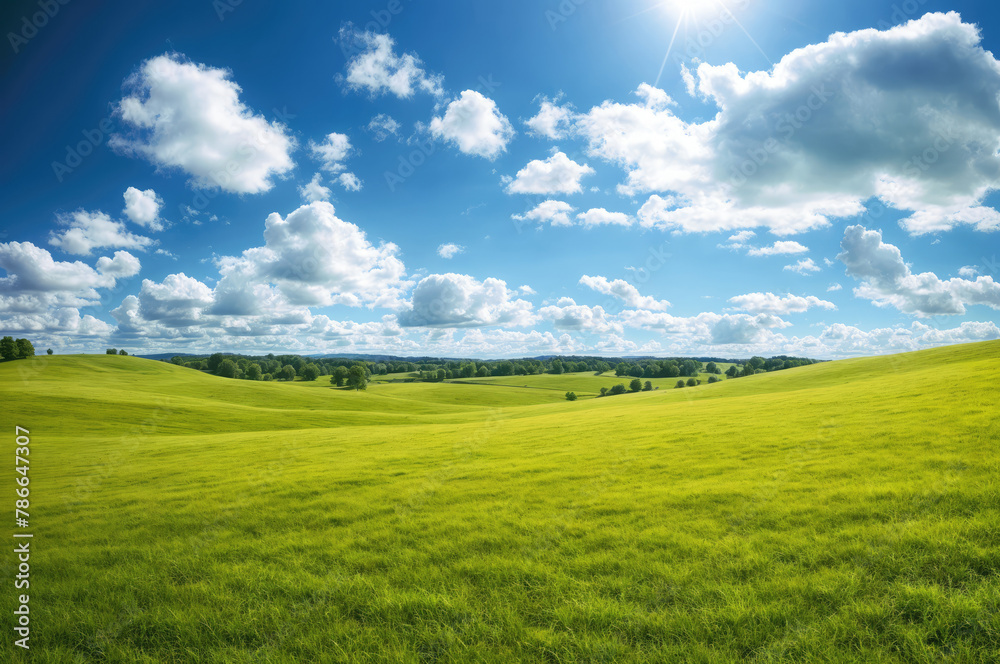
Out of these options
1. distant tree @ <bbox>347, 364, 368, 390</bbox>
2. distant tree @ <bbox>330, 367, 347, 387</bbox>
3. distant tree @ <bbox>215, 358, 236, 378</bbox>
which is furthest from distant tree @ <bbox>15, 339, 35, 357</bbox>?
distant tree @ <bbox>347, 364, 368, 390</bbox>

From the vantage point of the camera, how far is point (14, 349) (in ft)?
321

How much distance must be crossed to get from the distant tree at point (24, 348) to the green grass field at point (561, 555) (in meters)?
132

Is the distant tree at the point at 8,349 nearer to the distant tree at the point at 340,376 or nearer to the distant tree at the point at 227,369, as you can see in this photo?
the distant tree at the point at 227,369

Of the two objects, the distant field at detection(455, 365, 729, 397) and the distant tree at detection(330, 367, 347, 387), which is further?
the distant field at detection(455, 365, 729, 397)

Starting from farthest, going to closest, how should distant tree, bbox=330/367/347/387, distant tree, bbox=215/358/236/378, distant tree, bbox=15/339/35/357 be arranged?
distant tree, bbox=215/358/236/378 < distant tree, bbox=330/367/347/387 < distant tree, bbox=15/339/35/357

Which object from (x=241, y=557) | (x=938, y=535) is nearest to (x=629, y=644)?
(x=938, y=535)

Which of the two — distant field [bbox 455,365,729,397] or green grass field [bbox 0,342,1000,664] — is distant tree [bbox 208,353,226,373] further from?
green grass field [bbox 0,342,1000,664]

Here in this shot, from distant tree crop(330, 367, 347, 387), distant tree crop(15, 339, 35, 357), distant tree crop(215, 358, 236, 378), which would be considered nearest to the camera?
distant tree crop(15, 339, 35, 357)

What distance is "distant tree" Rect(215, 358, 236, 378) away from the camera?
449 feet

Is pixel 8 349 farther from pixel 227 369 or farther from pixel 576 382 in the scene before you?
pixel 576 382

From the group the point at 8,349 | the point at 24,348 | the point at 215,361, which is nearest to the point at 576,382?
the point at 215,361

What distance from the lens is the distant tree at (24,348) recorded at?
325 feet

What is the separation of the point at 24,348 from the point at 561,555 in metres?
151

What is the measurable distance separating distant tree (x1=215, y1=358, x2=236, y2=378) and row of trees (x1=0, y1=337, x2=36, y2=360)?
43.6 metres
